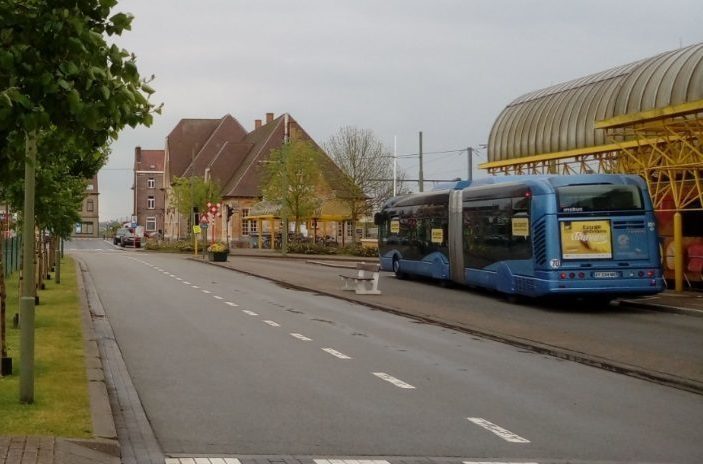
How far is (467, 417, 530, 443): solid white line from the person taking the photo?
24.2ft

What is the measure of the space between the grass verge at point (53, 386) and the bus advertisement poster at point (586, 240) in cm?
1010

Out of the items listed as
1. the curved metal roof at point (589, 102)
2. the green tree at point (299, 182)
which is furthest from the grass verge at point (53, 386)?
the green tree at point (299, 182)

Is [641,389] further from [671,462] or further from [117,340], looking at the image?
[117,340]

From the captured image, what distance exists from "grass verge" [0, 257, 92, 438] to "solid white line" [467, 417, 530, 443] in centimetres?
318

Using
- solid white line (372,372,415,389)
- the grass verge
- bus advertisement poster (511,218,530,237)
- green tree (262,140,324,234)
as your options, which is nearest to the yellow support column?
bus advertisement poster (511,218,530,237)

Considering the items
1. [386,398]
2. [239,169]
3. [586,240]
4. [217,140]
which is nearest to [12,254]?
[586,240]

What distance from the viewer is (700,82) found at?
27250 millimetres

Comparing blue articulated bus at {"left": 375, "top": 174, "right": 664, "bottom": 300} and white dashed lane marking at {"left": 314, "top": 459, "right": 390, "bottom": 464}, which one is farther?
blue articulated bus at {"left": 375, "top": 174, "right": 664, "bottom": 300}

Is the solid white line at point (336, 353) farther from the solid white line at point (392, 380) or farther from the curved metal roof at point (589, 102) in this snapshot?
the curved metal roof at point (589, 102)

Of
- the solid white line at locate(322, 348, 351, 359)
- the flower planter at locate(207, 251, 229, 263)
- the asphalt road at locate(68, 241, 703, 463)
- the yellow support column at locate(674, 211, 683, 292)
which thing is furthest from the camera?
the flower planter at locate(207, 251, 229, 263)

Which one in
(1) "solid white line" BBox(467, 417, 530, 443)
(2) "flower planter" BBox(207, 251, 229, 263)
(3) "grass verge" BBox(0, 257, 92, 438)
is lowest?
(1) "solid white line" BBox(467, 417, 530, 443)

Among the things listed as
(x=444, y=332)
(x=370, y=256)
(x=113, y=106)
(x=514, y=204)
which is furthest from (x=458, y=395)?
(x=370, y=256)

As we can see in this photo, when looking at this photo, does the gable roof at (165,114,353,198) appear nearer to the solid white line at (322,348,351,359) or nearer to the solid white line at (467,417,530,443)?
the solid white line at (322,348,351,359)

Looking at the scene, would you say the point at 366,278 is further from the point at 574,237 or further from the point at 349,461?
the point at 349,461
